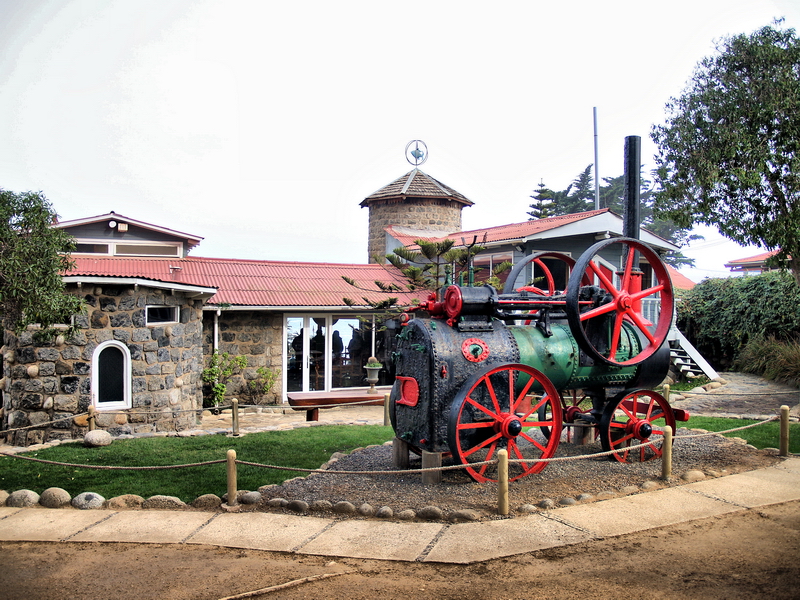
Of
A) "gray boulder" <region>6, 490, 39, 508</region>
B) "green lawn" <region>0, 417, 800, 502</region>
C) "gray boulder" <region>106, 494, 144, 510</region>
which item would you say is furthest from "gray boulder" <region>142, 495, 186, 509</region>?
"gray boulder" <region>6, 490, 39, 508</region>

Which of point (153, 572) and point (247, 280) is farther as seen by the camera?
point (247, 280)

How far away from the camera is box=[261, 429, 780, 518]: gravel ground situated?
22.7 feet

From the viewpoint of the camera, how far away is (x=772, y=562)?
5238 millimetres

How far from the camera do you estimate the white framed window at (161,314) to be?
11.6 metres

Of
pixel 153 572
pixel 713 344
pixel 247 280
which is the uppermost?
pixel 247 280

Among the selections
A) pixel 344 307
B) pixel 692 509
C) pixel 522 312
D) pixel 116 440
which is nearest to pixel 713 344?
pixel 344 307

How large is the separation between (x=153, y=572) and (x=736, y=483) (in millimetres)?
6324

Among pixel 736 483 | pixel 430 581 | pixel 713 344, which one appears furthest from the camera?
pixel 713 344

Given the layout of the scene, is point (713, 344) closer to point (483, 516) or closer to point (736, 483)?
point (736, 483)

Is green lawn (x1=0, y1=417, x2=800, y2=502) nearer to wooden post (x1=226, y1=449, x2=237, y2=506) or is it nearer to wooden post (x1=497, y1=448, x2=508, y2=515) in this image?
wooden post (x1=226, y1=449, x2=237, y2=506)

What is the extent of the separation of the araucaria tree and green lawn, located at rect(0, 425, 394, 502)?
688cm

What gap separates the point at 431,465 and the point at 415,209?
17.7 m

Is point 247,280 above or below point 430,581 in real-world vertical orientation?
above

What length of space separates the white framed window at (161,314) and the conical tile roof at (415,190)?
1325cm
